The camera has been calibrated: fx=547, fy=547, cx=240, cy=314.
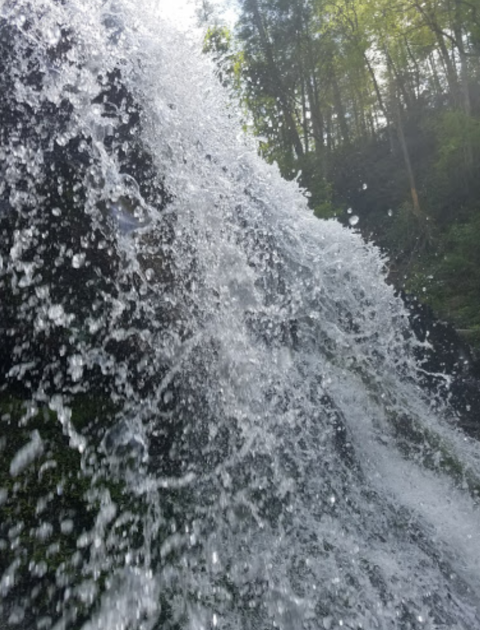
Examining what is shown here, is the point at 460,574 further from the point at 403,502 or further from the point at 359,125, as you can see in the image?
the point at 359,125

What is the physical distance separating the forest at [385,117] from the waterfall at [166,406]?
5.14m

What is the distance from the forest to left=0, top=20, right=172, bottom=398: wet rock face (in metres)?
6.27

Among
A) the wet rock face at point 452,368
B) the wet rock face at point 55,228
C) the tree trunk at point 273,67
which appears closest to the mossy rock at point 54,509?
the wet rock face at point 55,228

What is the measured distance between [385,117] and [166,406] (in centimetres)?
1935

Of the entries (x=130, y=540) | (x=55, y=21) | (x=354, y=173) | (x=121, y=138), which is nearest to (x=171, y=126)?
(x=121, y=138)

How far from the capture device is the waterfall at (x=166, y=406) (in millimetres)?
2090

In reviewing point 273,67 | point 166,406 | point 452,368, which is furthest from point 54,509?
point 273,67

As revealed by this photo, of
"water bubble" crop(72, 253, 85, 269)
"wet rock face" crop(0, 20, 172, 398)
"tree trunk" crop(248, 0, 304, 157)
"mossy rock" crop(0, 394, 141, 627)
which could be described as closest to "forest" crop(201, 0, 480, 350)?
"tree trunk" crop(248, 0, 304, 157)

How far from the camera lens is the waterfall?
2.09m

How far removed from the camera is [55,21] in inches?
115

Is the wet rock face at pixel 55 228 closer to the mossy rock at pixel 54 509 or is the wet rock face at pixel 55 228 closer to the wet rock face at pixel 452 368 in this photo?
the mossy rock at pixel 54 509

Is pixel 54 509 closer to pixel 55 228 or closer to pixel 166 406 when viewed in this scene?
pixel 166 406

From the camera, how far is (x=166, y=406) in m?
2.72

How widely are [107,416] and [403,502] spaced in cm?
172
